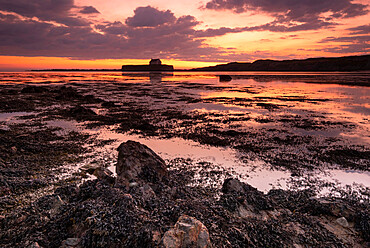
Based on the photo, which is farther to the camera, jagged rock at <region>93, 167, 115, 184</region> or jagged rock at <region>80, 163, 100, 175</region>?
jagged rock at <region>80, 163, 100, 175</region>

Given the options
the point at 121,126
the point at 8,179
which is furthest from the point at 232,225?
the point at 121,126

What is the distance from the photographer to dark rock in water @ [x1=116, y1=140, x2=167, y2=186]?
7324 mm

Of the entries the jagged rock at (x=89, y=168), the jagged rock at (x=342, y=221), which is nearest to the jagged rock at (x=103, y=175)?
the jagged rock at (x=89, y=168)

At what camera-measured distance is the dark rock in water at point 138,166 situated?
24.0ft

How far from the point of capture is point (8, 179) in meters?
7.53

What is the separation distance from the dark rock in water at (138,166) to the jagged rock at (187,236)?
331 cm

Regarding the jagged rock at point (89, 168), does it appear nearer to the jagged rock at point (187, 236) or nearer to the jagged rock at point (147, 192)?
the jagged rock at point (147, 192)

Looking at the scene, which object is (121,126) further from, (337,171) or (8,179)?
(337,171)

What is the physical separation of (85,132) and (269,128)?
14476 mm

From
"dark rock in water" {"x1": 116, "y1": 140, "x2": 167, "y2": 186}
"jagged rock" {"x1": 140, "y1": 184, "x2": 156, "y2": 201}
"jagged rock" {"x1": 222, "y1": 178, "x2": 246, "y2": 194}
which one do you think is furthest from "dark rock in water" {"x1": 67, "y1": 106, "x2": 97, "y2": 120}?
"jagged rock" {"x1": 222, "y1": 178, "x2": 246, "y2": 194}

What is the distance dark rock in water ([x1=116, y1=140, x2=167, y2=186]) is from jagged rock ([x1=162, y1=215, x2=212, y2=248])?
3.31 m

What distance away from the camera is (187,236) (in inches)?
158

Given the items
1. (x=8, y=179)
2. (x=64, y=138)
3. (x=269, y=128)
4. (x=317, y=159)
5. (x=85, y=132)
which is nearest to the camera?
(x=8, y=179)

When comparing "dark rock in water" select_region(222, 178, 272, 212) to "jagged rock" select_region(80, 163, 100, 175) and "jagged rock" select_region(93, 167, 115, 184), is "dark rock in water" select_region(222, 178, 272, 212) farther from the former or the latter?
"jagged rock" select_region(80, 163, 100, 175)
